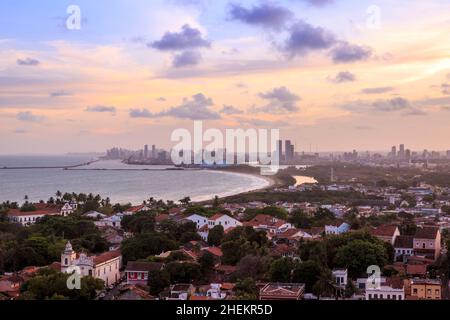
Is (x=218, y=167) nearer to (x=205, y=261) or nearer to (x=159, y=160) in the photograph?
(x=159, y=160)

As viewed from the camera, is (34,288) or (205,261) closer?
(34,288)

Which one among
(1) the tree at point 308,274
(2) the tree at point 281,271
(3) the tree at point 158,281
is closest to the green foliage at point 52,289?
(3) the tree at point 158,281

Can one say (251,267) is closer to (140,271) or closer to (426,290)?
(140,271)

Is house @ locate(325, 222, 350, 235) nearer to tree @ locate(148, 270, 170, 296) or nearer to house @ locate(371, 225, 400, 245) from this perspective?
house @ locate(371, 225, 400, 245)

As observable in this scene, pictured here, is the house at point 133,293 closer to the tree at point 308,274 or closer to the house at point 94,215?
the tree at point 308,274

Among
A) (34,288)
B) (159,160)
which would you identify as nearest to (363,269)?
(34,288)
